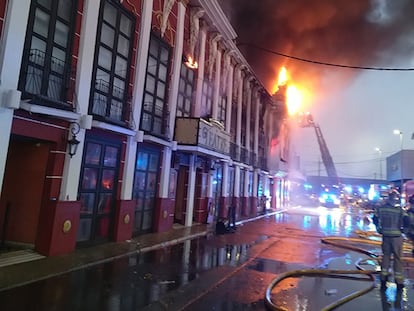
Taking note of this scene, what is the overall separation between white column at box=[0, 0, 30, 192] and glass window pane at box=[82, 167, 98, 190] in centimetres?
234

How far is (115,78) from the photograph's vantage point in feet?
33.1

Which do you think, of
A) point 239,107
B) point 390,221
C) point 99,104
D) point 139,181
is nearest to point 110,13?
point 99,104

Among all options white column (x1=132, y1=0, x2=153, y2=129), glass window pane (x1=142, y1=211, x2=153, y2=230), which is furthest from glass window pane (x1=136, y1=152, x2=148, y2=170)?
glass window pane (x1=142, y1=211, x2=153, y2=230)

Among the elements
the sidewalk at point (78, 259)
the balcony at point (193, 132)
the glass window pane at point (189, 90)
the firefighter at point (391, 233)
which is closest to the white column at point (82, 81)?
the sidewalk at point (78, 259)

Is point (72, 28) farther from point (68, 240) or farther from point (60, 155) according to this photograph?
point (68, 240)

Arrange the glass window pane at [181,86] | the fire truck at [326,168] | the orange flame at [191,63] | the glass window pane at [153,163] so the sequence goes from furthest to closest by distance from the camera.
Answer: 1. the fire truck at [326,168]
2. the orange flame at [191,63]
3. the glass window pane at [181,86]
4. the glass window pane at [153,163]

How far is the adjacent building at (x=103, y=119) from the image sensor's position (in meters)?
7.43

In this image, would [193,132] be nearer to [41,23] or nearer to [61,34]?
[61,34]

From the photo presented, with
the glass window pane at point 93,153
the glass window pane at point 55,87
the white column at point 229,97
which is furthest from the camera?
the white column at point 229,97

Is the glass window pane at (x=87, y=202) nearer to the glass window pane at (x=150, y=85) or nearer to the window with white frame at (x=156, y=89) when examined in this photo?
the window with white frame at (x=156, y=89)

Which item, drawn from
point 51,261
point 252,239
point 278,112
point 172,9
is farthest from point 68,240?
point 278,112

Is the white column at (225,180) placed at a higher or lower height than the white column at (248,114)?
lower

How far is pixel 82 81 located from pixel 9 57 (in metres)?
1.99

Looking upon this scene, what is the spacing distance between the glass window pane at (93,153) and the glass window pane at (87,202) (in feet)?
2.92
